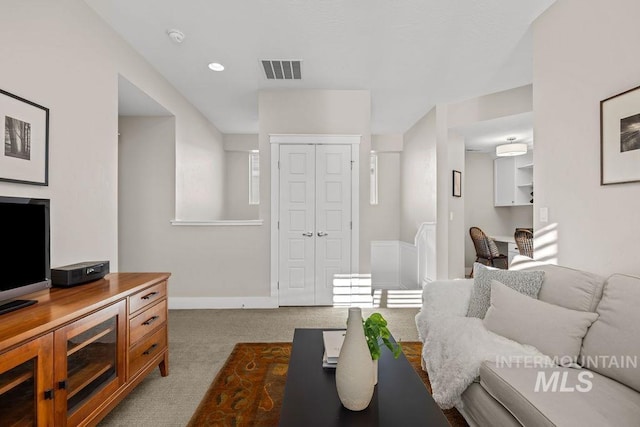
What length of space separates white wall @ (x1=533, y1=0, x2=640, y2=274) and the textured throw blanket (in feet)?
2.65

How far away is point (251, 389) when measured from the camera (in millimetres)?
2102

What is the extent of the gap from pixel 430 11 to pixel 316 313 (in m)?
3.20

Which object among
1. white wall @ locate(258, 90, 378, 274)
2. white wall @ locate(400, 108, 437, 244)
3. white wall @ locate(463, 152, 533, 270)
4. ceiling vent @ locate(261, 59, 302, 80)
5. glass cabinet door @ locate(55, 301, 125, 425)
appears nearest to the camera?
glass cabinet door @ locate(55, 301, 125, 425)

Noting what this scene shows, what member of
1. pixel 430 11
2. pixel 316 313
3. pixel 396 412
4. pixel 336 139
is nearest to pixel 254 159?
pixel 336 139

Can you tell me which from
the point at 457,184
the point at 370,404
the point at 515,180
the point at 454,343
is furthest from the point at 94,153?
the point at 515,180

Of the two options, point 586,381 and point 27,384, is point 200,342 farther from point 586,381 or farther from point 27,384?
point 586,381

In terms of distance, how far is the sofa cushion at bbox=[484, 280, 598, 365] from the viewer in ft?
5.11

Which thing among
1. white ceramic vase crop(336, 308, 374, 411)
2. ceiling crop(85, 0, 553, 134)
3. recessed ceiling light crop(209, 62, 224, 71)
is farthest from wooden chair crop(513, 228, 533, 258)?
recessed ceiling light crop(209, 62, 224, 71)

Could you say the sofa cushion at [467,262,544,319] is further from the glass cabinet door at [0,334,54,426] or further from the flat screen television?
the flat screen television

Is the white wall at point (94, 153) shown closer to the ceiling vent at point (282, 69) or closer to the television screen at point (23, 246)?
the television screen at point (23, 246)

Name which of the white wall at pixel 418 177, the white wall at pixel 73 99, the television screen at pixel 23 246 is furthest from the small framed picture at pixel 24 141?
the white wall at pixel 418 177

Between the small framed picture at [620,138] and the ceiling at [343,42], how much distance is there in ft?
3.55

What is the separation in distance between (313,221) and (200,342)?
1861mm

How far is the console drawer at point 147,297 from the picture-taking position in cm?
190
